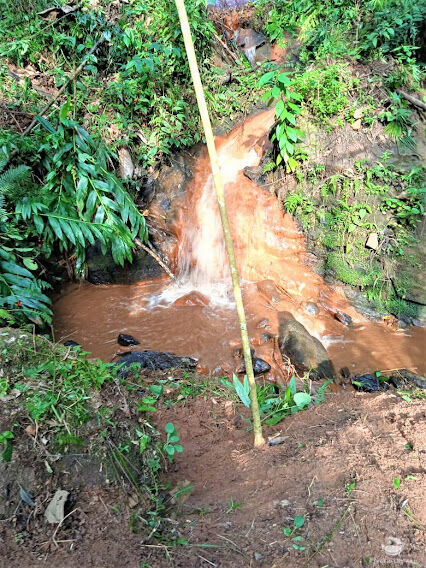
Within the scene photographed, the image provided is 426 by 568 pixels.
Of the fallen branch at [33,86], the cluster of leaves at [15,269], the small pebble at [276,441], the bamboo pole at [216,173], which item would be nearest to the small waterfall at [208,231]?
the cluster of leaves at [15,269]

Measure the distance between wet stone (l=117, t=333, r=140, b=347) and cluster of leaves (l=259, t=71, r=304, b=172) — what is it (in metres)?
3.60

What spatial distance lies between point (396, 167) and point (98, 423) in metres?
Answer: 5.58

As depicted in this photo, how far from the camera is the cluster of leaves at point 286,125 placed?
5.49 meters

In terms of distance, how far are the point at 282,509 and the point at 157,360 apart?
271 centimetres

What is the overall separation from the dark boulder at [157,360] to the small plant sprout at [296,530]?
2.49 metres

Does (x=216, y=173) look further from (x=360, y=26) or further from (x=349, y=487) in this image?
(x=360, y=26)

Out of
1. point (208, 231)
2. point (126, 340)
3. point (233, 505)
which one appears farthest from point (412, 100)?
point (233, 505)

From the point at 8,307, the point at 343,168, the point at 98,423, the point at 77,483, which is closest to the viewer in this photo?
the point at 77,483

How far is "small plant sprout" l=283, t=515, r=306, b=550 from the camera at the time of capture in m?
1.52

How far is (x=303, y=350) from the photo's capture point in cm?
464

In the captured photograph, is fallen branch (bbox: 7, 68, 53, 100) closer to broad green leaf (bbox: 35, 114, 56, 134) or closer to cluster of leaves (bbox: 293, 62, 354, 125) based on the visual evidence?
broad green leaf (bbox: 35, 114, 56, 134)

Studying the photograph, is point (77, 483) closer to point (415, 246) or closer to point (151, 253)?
point (151, 253)

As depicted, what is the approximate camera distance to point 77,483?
177 centimetres

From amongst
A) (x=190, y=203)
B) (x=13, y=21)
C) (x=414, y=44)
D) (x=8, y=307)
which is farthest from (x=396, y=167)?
(x=13, y=21)
